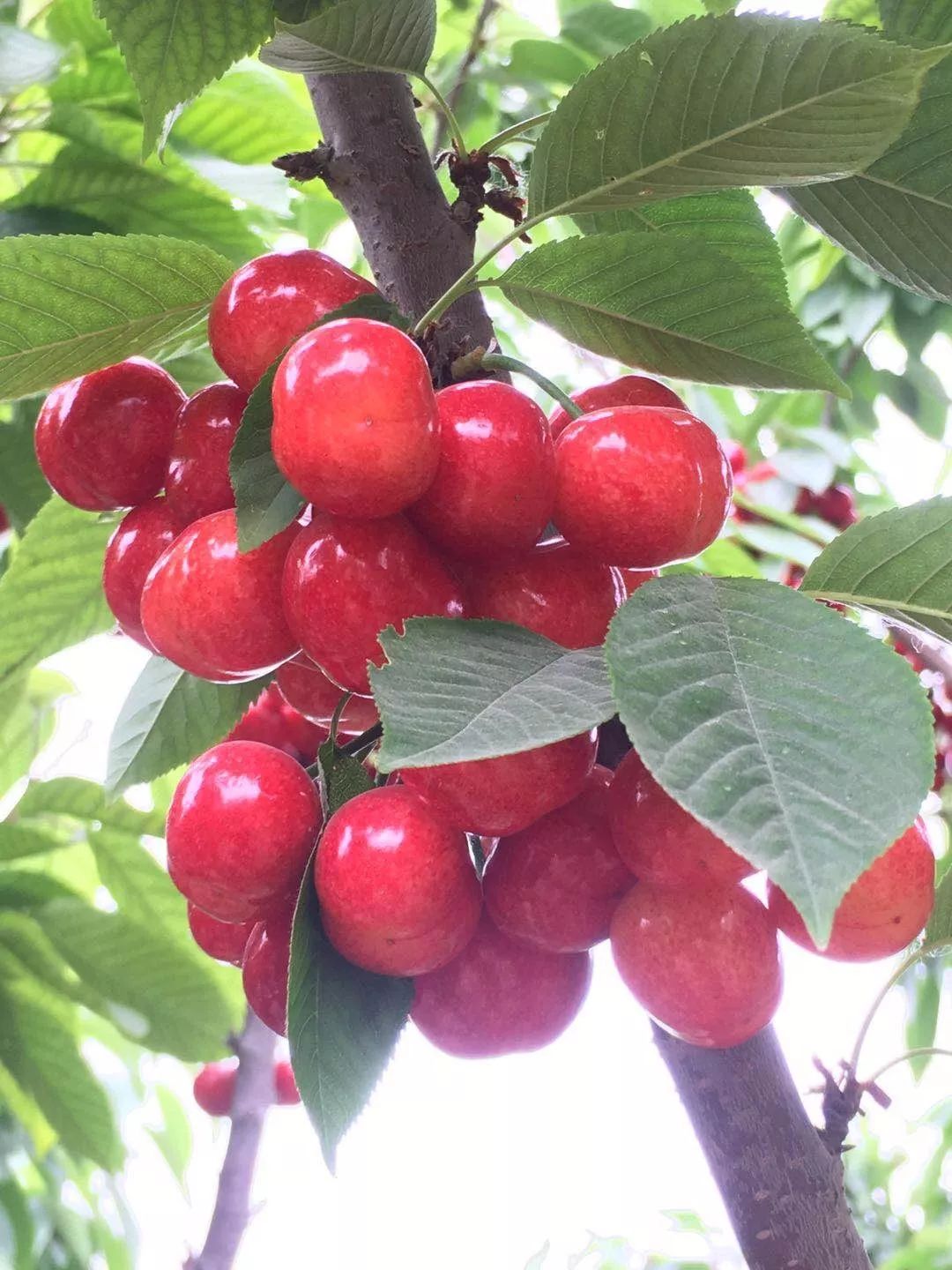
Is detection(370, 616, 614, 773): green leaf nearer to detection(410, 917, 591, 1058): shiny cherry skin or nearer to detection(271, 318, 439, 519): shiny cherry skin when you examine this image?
detection(271, 318, 439, 519): shiny cherry skin

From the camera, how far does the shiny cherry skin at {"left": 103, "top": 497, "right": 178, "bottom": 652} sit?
69cm

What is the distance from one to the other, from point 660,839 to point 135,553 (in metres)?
0.35

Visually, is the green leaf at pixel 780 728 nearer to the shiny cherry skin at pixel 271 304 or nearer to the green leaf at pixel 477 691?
the green leaf at pixel 477 691

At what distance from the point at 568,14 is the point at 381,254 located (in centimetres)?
101

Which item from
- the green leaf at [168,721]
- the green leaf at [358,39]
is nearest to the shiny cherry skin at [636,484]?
the green leaf at [358,39]

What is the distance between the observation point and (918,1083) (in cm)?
145

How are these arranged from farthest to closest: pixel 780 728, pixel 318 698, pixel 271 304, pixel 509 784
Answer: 1. pixel 318 698
2. pixel 271 304
3. pixel 509 784
4. pixel 780 728

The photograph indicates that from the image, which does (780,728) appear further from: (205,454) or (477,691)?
(205,454)

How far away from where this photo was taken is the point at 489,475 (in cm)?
53

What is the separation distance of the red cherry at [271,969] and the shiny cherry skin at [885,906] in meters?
0.25

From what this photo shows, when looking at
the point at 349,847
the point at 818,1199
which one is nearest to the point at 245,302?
the point at 349,847

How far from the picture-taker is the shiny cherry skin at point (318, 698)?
71 cm

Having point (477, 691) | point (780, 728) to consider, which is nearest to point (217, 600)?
point (477, 691)

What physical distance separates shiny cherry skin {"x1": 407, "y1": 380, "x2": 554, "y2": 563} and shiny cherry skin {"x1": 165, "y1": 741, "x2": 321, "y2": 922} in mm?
149
